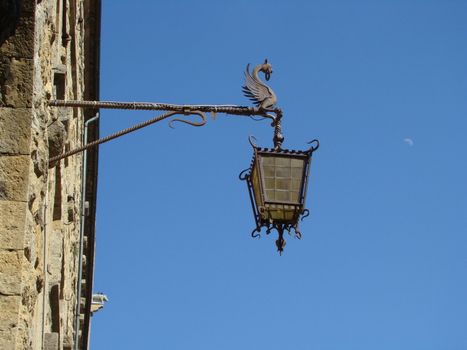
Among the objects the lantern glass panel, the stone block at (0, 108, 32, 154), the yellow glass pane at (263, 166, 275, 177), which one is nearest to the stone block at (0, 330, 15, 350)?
the stone block at (0, 108, 32, 154)

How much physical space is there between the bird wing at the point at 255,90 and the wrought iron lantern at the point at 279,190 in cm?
37

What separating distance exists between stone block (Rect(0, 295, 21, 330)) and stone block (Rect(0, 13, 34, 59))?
1.50m

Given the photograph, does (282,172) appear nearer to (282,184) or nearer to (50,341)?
(282,184)

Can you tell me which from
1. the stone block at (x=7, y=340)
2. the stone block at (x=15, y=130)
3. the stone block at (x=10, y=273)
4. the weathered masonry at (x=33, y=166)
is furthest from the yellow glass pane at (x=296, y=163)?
the stone block at (x=7, y=340)

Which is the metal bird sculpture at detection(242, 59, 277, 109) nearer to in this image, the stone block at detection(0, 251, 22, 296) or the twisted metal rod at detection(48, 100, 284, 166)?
the twisted metal rod at detection(48, 100, 284, 166)

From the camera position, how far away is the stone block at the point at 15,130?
6.57 meters

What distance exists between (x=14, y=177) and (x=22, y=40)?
87 cm

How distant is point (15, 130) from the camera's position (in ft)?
21.7

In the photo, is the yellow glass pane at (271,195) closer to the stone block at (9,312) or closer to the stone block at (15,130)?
the stone block at (15,130)

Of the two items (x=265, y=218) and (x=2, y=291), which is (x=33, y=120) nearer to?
(x=2, y=291)

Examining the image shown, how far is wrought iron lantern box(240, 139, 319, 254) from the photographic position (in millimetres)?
7352

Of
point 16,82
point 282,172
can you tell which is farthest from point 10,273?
point 282,172

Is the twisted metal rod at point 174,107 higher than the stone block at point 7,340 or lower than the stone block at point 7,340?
higher

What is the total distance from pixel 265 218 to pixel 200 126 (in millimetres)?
735
